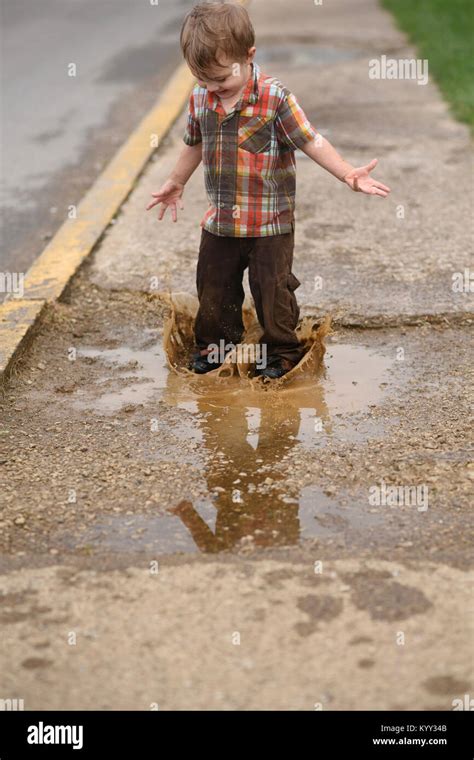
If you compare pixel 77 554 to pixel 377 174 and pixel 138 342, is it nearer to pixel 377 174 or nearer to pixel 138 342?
pixel 138 342

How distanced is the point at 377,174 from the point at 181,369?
287cm

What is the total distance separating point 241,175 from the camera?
431 cm

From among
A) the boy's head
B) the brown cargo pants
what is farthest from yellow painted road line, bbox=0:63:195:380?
the boy's head

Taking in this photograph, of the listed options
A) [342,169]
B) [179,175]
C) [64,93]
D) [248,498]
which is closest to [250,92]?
[342,169]

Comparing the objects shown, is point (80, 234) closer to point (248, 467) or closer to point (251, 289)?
point (251, 289)

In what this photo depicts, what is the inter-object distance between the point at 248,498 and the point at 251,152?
4.34 feet

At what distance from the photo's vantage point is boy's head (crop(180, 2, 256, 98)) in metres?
4.00

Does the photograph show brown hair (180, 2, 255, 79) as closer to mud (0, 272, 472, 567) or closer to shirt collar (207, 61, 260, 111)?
shirt collar (207, 61, 260, 111)

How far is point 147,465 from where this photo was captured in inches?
154

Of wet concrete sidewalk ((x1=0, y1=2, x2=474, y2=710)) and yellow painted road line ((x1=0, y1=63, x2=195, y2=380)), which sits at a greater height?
yellow painted road line ((x1=0, y1=63, x2=195, y2=380))

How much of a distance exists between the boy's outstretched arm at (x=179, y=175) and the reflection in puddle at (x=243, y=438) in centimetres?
66

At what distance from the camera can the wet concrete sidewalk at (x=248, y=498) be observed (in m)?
2.80

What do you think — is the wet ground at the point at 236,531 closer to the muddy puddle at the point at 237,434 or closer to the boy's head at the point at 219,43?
the muddy puddle at the point at 237,434

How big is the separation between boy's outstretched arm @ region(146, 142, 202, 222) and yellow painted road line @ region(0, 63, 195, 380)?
84 centimetres
